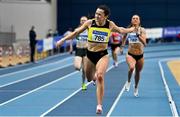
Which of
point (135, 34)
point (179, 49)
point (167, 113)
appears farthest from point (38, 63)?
point (167, 113)

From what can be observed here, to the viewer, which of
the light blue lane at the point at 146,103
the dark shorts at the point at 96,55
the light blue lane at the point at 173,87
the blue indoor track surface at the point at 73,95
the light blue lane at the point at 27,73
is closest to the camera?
the dark shorts at the point at 96,55

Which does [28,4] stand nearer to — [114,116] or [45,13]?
[45,13]

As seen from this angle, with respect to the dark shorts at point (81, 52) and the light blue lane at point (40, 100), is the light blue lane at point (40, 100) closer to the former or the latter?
the light blue lane at point (40, 100)

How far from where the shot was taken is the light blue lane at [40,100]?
40.7 feet

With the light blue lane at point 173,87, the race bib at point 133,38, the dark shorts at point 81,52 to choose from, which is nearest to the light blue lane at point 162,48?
the light blue lane at point 173,87

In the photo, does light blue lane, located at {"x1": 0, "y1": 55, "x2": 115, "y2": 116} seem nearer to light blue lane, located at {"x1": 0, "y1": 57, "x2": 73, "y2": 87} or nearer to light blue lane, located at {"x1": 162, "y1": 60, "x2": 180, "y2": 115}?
light blue lane, located at {"x1": 0, "y1": 57, "x2": 73, "y2": 87}

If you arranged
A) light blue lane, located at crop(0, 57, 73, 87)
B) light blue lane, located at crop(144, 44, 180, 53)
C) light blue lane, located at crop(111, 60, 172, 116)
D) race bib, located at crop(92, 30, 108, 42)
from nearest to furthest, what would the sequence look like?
race bib, located at crop(92, 30, 108, 42) < light blue lane, located at crop(111, 60, 172, 116) < light blue lane, located at crop(0, 57, 73, 87) < light blue lane, located at crop(144, 44, 180, 53)

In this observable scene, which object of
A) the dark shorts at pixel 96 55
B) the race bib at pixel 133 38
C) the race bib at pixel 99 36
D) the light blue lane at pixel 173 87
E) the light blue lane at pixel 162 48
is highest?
the race bib at pixel 99 36

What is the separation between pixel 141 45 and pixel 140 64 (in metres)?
0.49

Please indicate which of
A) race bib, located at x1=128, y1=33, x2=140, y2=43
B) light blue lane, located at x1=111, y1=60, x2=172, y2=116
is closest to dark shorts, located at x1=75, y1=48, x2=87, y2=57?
light blue lane, located at x1=111, y1=60, x2=172, y2=116

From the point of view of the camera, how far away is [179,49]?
138 feet

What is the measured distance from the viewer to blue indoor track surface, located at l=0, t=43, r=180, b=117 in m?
12.5

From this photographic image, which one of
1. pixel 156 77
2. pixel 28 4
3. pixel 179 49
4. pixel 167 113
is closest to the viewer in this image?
pixel 167 113

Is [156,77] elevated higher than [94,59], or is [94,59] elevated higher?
[94,59]
